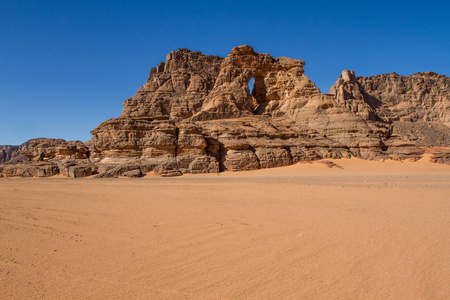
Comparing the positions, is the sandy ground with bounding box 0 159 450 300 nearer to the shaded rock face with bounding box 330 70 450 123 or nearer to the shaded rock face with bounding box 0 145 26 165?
the shaded rock face with bounding box 330 70 450 123

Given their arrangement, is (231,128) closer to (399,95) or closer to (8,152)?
(399,95)

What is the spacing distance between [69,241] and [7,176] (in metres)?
24.4

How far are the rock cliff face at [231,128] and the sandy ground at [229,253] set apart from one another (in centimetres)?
1405

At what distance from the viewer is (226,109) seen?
3197cm

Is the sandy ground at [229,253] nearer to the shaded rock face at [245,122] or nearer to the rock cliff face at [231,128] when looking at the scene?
the rock cliff face at [231,128]

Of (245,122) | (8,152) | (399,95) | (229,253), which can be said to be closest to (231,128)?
(245,122)

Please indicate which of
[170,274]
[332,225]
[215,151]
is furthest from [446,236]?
[215,151]

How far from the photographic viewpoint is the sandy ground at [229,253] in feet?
8.05

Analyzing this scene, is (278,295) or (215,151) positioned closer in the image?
(278,295)

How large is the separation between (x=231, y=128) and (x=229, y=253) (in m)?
21.6

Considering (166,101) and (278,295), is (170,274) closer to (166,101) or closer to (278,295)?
(278,295)

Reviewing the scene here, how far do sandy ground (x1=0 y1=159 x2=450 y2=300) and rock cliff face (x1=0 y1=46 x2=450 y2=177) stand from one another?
14055mm

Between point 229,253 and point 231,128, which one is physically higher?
point 231,128

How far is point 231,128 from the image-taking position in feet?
80.8
